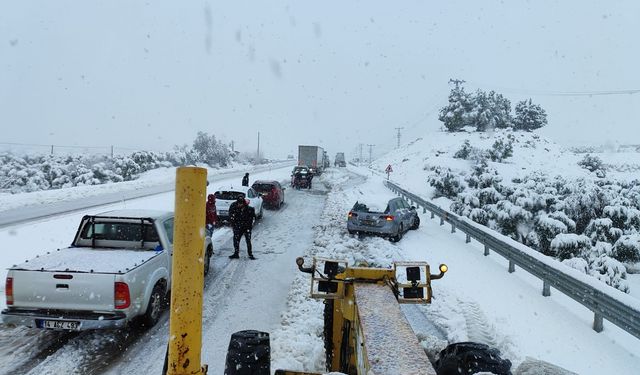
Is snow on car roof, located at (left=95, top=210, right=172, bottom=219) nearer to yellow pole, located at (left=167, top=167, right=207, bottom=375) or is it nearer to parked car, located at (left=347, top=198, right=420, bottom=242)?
yellow pole, located at (left=167, top=167, right=207, bottom=375)

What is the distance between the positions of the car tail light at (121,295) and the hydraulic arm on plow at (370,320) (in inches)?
103

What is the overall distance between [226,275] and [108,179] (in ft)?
103

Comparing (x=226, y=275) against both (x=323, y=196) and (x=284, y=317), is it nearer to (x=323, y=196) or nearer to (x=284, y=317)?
(x=284, y=317)

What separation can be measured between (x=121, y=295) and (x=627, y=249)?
14366 millimetres

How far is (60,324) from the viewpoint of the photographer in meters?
5.39

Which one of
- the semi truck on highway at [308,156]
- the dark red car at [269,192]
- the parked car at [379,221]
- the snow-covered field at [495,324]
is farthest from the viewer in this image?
the semi truck on highway at [308,156]

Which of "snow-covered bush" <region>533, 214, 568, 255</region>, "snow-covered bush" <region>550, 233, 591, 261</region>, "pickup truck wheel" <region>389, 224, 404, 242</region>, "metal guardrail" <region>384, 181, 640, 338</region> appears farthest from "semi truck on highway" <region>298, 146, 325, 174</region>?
"metal guardrail" <region>384, 181, 640, 338</region>

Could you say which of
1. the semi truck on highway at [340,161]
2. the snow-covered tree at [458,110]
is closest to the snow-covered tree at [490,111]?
the snow-covered tree at [458,110]

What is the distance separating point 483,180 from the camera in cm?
2002

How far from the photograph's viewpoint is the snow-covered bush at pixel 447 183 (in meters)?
26.8

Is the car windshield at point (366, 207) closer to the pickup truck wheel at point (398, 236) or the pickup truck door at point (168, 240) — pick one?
the pickup truck wheel at point (398, 236)

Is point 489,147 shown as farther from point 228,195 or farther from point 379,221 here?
point 228,195

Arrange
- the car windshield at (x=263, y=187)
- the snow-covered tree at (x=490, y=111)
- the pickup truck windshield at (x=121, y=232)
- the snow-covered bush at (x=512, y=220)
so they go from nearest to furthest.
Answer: the pickup truck windshield at (x=121, y=232), the snow-covered bush at (x=512, y=220), the car windshield at (x=263, y=187), the snow-covered tree at (x=490, y=111)

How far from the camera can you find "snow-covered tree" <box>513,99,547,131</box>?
75.3 m
